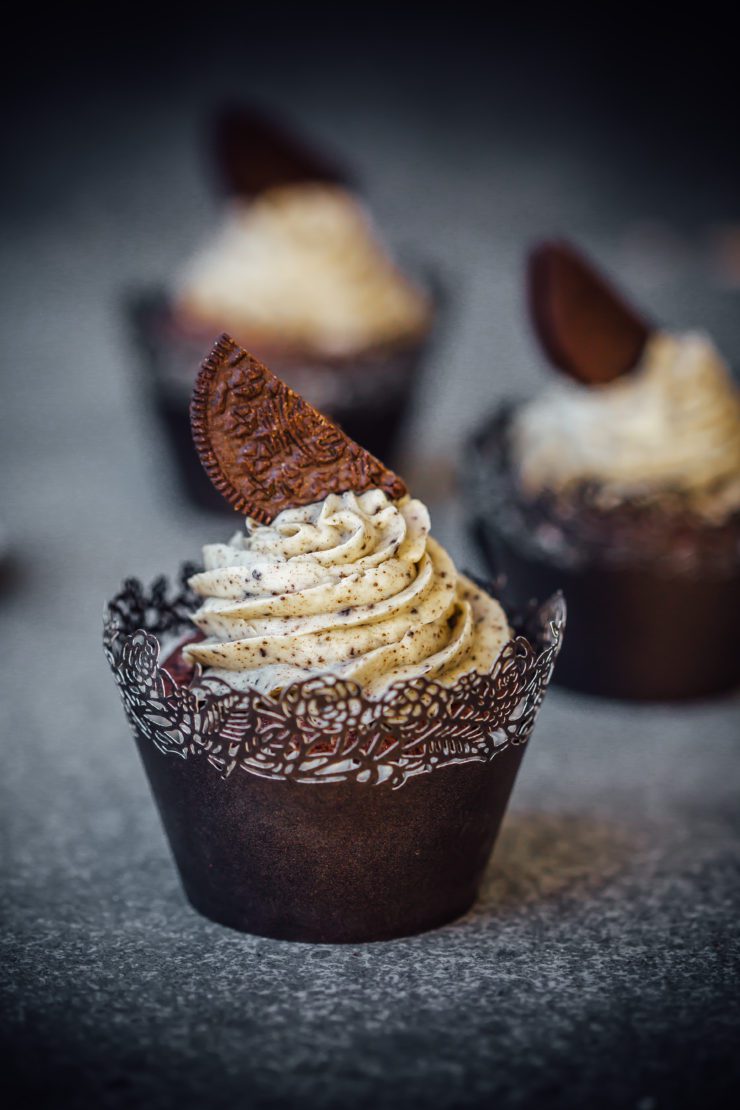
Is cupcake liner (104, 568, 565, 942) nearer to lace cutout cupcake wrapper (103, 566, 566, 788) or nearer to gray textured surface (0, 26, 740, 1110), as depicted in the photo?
lace cutout cupcake wrapper (103, 566, 566, 788)

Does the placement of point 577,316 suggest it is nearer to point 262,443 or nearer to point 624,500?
point 624,500

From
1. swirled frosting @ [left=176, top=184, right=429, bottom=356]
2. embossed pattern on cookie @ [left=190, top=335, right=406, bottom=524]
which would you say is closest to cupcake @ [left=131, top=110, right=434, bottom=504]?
swirled frosting @ [left=176, top=184, right=429, bottom=356]

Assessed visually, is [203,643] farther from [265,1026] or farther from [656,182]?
[656,182]

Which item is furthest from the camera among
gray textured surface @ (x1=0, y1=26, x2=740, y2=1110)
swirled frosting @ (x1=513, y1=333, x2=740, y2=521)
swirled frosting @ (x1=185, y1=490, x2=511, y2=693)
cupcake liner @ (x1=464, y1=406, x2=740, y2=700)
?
swirled frosting @ (x1=513, y1=333, x2=740, y2=521)

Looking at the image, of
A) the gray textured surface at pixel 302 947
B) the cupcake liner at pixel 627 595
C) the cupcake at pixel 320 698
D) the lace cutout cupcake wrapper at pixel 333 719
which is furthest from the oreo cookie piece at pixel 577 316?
the lace cutout cupcake wrapper at pixel 333 719

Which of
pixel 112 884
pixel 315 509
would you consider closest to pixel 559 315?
pixel 315 509

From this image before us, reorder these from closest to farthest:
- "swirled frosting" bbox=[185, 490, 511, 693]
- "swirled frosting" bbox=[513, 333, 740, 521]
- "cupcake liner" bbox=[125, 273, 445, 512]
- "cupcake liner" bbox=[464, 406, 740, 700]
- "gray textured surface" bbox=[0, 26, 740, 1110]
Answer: "gray textured surface" bbox=[0, 26, 740, 1110]
"swirled frosting" bbox=[185, 490, 511, 693]
"cupcake liner" bbox=[464, 406, 740, 700]
"swirled frosting" bbox=[513, 333, 740, 521]
"cupcake liner" bbox=[125, 273, 445, 512]

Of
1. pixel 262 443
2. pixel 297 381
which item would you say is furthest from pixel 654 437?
pixel 262 443

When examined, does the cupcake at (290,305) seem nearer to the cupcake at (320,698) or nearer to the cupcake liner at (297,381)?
the cupcake liner at (297,381)
